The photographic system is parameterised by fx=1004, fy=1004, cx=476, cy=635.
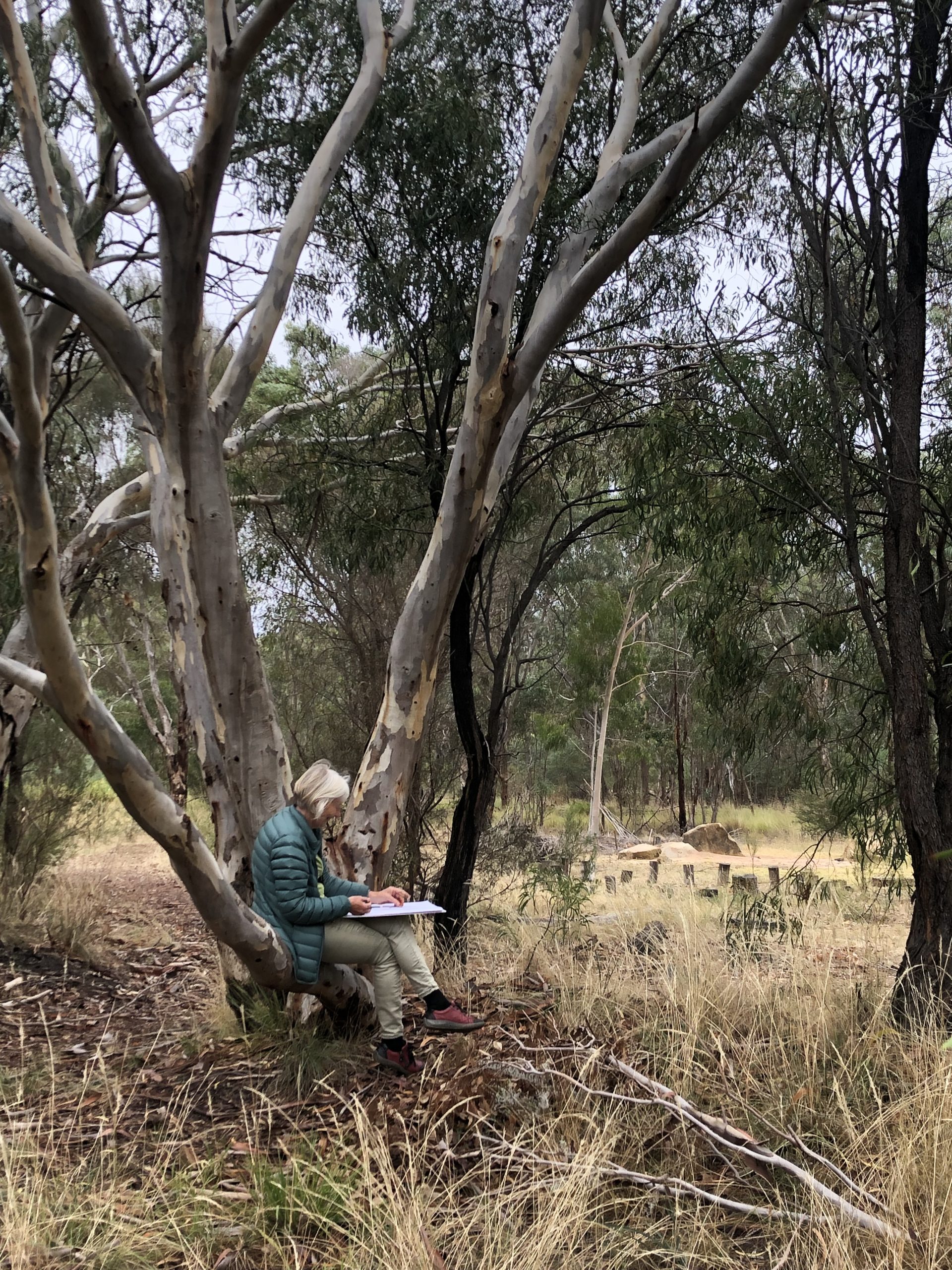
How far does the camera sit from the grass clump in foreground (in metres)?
2.61

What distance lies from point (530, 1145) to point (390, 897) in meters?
1.05

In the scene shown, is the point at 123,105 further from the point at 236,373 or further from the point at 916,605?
the point at 916,605

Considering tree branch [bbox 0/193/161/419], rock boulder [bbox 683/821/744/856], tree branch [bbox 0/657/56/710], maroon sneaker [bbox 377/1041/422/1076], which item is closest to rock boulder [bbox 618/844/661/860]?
rock boulder [bbox 683/821/744/856]

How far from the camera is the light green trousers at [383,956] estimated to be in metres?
3.74

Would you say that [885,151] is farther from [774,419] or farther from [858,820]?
[858,820]

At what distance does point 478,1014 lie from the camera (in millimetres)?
4316

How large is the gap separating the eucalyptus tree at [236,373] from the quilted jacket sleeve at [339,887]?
330 millimetres

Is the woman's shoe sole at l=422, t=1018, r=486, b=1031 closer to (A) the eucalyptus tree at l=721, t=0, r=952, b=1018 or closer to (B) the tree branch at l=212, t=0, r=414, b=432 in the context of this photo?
(A) the eucalyptus tree at l=721, t=0, r=952, b=1018

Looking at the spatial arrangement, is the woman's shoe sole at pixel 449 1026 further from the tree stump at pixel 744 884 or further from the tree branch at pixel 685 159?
the tree stump at pixel 744 884

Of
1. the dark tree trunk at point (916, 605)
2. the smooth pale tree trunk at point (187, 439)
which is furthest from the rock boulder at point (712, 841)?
the smooth pale tree trunk at point (187, 439)

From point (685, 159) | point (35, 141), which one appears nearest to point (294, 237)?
point (35, 141)

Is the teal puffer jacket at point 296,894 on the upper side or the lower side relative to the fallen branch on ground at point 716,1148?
upper

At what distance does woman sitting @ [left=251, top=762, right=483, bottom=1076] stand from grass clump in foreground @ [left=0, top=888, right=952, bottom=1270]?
207 mm

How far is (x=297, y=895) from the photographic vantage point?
3.67 meters
